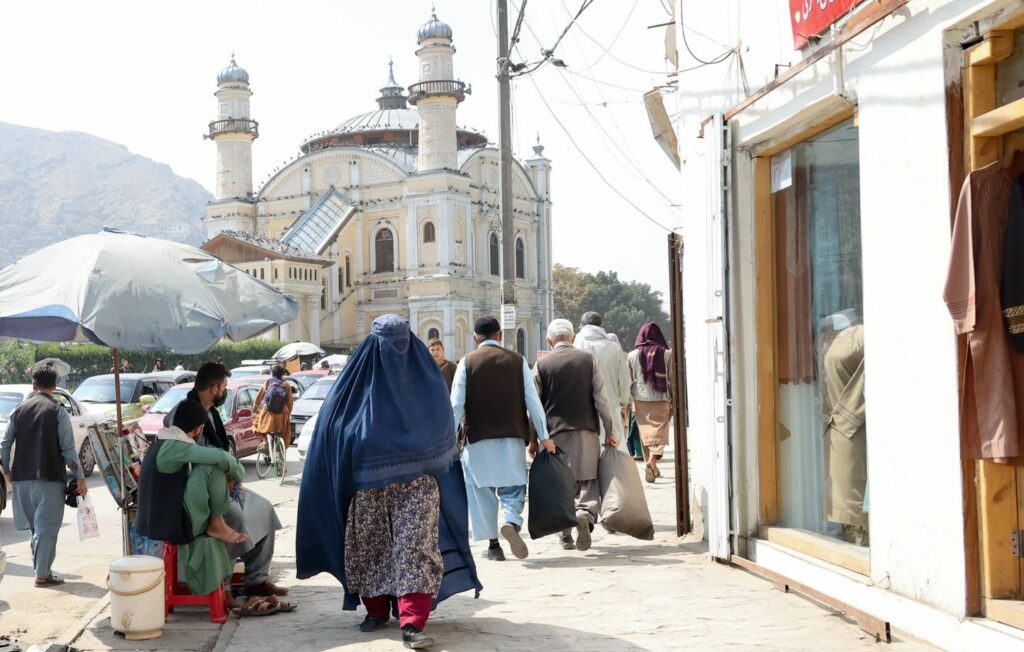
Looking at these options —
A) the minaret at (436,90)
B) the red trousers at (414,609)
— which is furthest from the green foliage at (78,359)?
the red trousers at (414,609)

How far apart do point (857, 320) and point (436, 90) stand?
48.7m

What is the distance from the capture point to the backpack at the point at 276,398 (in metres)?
13.6

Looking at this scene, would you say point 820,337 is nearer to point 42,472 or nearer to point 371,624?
point 371,624

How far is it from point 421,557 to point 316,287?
4800 centimetres

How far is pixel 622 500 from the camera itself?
25.1 ft

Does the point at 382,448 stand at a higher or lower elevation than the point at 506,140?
lower

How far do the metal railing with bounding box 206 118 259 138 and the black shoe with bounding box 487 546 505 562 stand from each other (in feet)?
182

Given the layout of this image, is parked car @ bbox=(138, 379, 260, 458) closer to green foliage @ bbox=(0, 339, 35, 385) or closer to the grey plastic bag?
the grey plastic bag

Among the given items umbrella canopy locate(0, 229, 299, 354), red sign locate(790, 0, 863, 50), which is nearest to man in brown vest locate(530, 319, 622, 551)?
umbrella canopy locate(0, 229, 299, 354)

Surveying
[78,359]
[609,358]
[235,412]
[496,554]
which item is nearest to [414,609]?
[496,554]

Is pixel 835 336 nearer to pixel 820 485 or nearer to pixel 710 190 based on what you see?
pixel 820 485

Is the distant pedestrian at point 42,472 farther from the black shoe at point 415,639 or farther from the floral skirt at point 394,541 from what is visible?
the black shoe at point 415,639

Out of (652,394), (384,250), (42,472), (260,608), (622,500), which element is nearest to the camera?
(260,608)

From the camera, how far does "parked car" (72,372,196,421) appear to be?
55.8 ft
